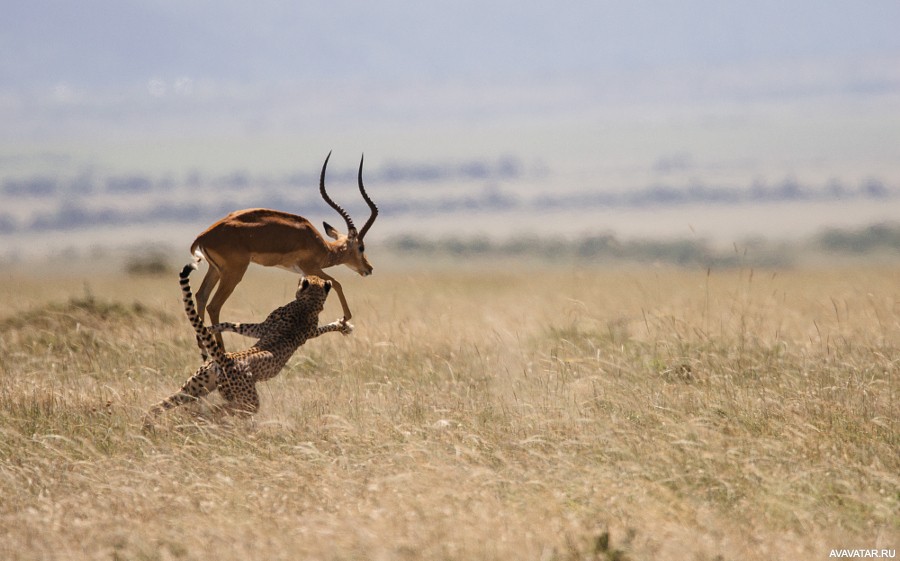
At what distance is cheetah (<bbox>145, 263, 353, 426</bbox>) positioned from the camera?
881 centimetres

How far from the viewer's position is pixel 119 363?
11.8 metres

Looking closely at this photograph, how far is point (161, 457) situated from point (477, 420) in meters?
2.29

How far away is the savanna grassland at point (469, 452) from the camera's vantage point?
6.32 m

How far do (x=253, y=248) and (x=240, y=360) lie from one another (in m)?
2.70

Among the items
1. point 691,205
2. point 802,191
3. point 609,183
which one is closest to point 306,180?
point 609,183

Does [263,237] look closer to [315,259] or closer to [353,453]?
[315,259]

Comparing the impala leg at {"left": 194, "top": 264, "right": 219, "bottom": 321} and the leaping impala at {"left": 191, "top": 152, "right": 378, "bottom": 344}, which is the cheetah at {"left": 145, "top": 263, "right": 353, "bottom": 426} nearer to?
the leaping impala at {"left": 191, "top": 152, "right": 378, "bottom": 344}

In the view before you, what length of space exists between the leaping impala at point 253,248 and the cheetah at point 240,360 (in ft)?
4.34

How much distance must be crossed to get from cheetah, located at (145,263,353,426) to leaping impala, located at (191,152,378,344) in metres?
1.32

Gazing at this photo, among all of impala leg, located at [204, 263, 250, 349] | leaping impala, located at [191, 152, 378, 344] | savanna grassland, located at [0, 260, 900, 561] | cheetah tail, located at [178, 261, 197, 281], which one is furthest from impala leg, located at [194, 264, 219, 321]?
cheetah tail, located at [178, 261, 197, 281]

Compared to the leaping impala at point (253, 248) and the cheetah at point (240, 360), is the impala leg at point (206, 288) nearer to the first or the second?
the leaping impala at point (253, 248)

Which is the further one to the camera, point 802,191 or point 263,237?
point 802,191

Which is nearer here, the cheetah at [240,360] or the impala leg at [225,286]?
the cheetah at [240,360]

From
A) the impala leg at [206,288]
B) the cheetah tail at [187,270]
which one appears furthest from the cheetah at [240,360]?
the impala leg at [206,288]
